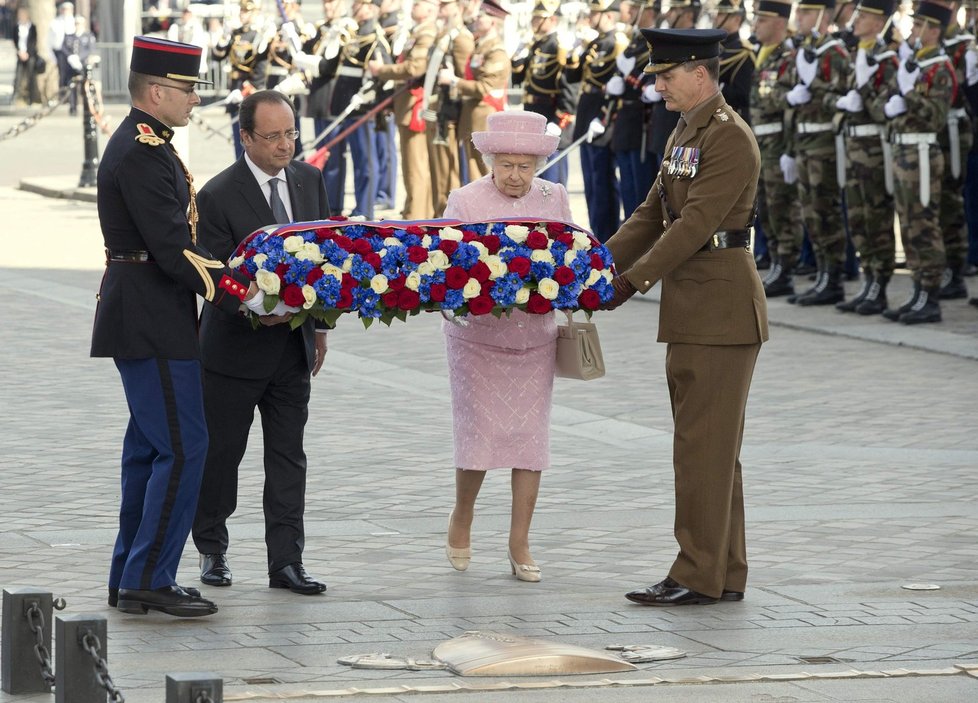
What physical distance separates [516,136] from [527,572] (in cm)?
156

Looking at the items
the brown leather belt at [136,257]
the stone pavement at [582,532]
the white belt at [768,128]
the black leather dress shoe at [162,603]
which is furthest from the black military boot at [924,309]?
the brown leather belt at [136,257]

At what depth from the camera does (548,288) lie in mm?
6707

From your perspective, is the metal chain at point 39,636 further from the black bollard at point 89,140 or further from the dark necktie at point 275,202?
the black bollard at point 89,140

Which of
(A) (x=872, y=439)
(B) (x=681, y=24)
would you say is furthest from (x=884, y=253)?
(A) (x=872, y=439)

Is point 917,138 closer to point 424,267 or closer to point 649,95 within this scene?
point 649,95

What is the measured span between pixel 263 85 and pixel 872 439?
12.7m

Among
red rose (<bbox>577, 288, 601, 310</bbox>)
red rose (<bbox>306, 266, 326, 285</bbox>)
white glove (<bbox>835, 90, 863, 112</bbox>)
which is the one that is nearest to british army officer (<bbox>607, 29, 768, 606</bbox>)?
red rose (<bbox>577, 288, 601, 310</bbox>)

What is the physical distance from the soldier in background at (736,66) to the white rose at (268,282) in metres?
9.17

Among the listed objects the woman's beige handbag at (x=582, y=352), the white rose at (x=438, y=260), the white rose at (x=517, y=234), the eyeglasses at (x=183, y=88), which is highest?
the eyeglasses at (x=183, y=88)

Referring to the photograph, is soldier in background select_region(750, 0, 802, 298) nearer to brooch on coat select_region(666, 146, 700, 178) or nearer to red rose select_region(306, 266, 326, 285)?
brooch on coat select_region(666, 146, 700, 178)

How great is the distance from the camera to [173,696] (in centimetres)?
431

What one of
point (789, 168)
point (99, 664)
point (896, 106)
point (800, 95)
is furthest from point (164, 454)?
point (789, 168)

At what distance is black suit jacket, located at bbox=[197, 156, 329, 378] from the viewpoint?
22.2 ft

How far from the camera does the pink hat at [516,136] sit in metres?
6.92
